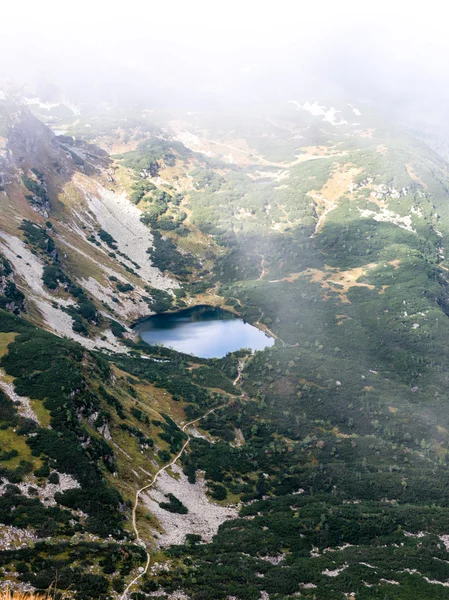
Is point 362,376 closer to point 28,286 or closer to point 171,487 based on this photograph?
point 171,487

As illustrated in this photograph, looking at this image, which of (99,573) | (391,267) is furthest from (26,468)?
(391,267)

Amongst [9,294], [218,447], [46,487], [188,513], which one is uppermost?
[46,487]

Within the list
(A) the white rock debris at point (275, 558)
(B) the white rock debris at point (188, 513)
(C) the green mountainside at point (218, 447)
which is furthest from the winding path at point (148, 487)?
(A) the white rock debris at point (275, 558)

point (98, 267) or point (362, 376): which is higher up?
point (98, 267)

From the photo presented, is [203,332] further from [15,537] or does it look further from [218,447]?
[15,537]

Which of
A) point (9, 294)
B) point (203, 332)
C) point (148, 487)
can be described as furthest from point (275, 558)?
point (203, 332)

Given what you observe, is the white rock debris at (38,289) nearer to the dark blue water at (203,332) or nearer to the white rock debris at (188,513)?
the dark blue water at (203,332)
